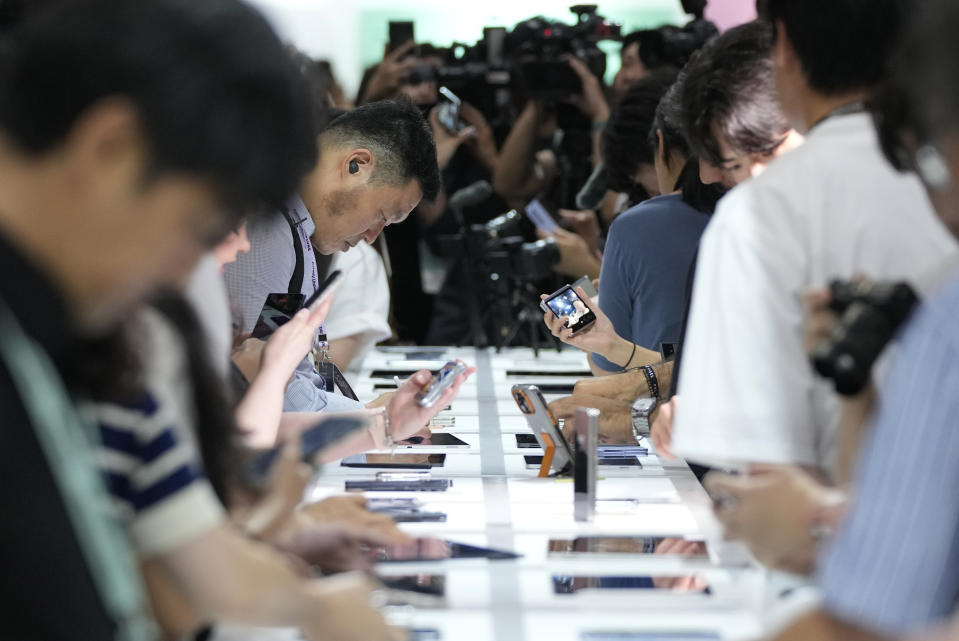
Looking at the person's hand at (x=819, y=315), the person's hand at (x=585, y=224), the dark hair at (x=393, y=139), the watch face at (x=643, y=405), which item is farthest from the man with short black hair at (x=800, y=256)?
the person's hand at (x=585, y=224)

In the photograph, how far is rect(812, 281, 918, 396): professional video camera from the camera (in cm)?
98

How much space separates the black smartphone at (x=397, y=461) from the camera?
207 centimetres

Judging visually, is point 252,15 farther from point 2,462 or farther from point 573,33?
point 573,33

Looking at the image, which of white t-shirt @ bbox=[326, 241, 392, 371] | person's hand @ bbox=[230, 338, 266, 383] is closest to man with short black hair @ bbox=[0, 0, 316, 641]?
person's hand @ bbox=[230, 338, 266, 383]

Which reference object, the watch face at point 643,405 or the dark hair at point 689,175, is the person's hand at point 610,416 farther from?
the dark hair at point 689,175

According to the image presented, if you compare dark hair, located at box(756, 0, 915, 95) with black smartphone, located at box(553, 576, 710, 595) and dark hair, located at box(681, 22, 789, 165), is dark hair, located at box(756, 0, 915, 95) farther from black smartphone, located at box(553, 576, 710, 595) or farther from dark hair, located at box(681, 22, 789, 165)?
black smartphone, located at box(553, 576, 710, 595)

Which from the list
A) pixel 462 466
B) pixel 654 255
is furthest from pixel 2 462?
pixel 654 255

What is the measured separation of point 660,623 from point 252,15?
0.76 metres

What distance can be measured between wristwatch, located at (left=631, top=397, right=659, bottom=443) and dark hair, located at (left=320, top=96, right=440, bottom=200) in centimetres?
71

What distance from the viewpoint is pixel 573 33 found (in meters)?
4.52

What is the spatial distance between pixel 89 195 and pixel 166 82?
10 cm

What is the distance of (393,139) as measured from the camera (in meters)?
2.53

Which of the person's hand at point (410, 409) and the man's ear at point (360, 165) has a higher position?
the man's ear at point (360, 165)

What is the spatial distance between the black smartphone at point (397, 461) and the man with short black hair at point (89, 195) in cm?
119
